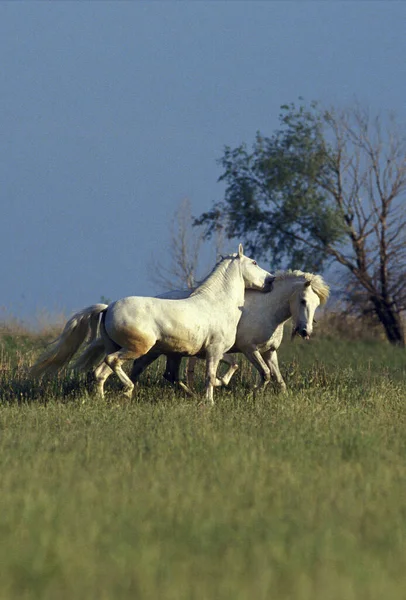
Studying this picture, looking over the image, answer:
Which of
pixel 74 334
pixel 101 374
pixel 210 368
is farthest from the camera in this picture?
pixel 74 334

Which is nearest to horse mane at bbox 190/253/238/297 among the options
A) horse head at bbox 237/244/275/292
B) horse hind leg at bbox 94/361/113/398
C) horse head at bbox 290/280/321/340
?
horse head at bbox 237/244/275/292

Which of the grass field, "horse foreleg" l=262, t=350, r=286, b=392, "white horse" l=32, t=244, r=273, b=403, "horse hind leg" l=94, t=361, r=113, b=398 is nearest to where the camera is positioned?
the grass field

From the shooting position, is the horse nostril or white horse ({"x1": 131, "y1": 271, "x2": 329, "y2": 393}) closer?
white horse ({"x1": 131, "y1": 271, "x2": 329, "y2": 393})

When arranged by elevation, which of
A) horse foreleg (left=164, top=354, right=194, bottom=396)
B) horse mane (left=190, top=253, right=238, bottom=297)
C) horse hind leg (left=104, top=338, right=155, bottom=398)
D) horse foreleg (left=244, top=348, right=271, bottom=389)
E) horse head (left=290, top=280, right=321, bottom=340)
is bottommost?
horse foreleg (left=164, top=354, right=194, bottom=396)

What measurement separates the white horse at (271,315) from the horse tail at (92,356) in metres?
0.74

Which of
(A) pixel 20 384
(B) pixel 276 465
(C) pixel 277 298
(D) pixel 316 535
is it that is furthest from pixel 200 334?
(D) pixel 316 535

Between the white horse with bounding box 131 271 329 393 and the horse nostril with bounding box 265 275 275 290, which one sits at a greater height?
the horse nostril with bounding box 265 275 275 290

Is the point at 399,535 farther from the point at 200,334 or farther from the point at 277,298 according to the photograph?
the point at 277,298

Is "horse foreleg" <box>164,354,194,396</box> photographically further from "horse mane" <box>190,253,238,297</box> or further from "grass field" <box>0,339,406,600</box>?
"grass field" <box>0,339,406,600</box>

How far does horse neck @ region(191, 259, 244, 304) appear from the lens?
12.7 m

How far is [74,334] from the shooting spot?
12.7 metres

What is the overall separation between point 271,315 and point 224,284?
95 cm

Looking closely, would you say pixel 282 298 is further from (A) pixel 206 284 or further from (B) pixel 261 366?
(A) pixel 206 284

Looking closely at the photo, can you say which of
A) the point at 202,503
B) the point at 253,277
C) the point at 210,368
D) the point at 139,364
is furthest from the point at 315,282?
the point at 202,503
